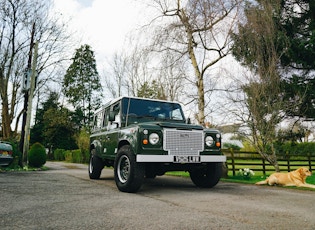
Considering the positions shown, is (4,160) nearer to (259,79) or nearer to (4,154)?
(4,154)

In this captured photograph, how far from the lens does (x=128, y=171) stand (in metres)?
5.78

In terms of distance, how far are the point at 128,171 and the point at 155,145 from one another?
776 mm

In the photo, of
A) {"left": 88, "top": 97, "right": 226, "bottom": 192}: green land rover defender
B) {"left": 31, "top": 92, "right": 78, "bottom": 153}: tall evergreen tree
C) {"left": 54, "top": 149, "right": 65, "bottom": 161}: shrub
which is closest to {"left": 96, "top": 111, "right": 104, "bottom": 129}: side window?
{"left": 88, "top": 97, "right": 226, "bottom": 192}: green land rover defender

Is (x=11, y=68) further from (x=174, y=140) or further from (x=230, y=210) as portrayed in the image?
(x=230, y=210)

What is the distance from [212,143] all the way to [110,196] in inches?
100

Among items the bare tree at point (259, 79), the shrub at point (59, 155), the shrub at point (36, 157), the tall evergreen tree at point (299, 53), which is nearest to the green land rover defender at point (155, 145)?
the bare tree at point (259, 79)

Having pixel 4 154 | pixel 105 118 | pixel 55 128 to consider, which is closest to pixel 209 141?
pixel 105 118

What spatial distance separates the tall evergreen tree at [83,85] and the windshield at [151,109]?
35.8 metres

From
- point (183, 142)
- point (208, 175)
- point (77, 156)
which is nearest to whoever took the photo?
point (183, 142)

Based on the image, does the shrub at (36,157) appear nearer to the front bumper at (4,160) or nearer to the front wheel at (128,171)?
the front bumper at (4,160)

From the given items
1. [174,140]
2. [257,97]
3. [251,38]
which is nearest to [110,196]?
[174,140]

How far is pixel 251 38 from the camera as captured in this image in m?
9.47

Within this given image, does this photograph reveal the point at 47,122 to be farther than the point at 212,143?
Yes

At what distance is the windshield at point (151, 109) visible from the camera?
23.5 ft
